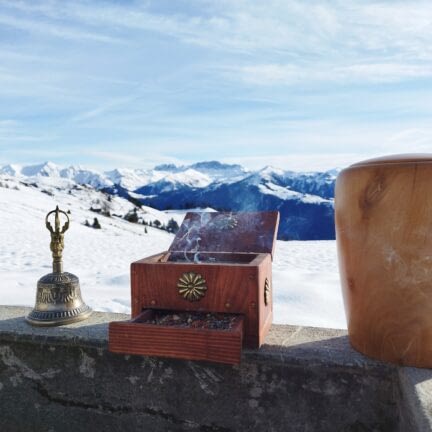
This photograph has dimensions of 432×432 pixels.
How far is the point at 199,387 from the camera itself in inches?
78.4

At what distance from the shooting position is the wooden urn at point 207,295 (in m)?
1.73

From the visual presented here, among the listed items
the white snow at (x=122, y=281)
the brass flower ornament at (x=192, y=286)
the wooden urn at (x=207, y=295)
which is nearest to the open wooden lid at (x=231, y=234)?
the wooden urn at (x=207, y=295)

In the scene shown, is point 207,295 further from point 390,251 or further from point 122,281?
point 122,281

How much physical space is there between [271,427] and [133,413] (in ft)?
2.19

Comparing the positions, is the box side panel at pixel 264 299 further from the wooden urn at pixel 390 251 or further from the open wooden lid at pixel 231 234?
the wooden urn at pixel 390 251

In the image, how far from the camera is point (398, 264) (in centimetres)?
158

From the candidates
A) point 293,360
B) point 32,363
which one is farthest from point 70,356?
point 293,360

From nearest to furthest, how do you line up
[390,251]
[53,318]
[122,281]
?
1. [390,251]
2. [53,318]
3. [122,281]

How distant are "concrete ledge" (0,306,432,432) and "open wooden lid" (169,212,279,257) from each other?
0.47m

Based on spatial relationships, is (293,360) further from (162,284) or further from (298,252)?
(298,252)

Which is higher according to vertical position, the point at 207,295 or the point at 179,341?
the point at 207,295

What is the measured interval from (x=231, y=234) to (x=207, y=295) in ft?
1.58

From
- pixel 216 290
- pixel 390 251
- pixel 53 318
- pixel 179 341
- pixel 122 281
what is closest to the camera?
pixel 390 251

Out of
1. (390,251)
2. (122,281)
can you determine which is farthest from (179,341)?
(122,281)
